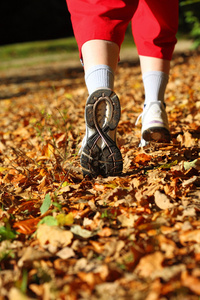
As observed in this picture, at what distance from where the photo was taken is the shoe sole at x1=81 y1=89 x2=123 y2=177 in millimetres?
1560

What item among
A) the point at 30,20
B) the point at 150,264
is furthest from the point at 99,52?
the point at 30,20

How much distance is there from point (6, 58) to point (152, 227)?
18233 mm

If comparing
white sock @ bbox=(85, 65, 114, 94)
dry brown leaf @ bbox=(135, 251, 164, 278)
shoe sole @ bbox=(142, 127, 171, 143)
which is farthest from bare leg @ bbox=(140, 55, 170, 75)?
dry brown leaf @ bbox=(135, 251, 164, 278)

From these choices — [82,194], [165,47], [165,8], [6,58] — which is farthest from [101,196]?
[6,58]

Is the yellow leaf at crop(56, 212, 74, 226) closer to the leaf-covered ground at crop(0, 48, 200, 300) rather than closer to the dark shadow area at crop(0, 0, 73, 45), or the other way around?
the leaf-covered ground at crop(0, 48, 200, 300)

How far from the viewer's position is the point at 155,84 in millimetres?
2107

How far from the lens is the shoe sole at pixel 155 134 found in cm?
196

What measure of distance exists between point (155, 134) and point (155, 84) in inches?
13.7

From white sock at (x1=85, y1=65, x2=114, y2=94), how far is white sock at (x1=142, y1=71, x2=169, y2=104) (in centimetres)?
53

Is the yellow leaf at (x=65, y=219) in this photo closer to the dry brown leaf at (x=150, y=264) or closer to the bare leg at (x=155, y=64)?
the dry brown leaf at (x=150, y=264)

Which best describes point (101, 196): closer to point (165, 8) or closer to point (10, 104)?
point (165, 8)

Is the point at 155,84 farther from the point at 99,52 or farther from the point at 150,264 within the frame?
the point at 150,264

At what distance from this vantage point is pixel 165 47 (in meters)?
2.11

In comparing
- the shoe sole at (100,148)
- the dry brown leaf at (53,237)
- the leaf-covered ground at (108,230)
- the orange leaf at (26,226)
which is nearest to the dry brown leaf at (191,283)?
the leaf-covered ground at (108,230)
